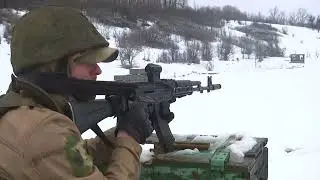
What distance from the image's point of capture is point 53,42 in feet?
5.57

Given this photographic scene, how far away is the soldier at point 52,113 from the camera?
1494mm

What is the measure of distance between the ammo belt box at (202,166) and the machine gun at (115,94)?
22cm

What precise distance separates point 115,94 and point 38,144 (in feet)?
1.82

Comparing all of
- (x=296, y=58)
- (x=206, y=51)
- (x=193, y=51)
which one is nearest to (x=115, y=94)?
(x=193, y=51)

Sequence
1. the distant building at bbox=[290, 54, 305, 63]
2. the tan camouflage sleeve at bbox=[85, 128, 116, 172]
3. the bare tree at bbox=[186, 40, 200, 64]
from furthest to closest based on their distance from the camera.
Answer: the distant building at bbox=[290, 54, 305, 63] < the bare tree at bbox=[186, 40, 200, 64] < the tan camouflage sleeve at bbox=[85, 128, 116, 172]

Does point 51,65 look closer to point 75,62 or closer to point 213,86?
point 75,62

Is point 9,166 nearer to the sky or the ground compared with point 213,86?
nearer to the sky

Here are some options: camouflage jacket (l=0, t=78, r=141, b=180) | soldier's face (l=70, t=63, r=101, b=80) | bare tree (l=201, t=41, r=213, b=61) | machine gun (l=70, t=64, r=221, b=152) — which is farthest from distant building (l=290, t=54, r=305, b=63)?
camouflage jacket (l=0, t=78, r=141, b=180)

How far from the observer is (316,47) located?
73.0 feet

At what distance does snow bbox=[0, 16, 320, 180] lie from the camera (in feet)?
15.8

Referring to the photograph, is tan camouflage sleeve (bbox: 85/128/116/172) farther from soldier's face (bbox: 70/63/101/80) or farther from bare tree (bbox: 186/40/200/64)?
bare tree (bbox: 186/40/200/64)

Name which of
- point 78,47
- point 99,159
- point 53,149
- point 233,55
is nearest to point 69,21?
point 78,47

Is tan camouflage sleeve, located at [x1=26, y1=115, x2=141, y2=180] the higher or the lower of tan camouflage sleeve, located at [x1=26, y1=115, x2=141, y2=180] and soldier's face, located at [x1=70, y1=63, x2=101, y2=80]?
the lower

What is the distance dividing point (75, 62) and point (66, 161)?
1.31 ft
